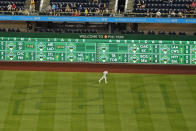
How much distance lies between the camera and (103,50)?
180ft

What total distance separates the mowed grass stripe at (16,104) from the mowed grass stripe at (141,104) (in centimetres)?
1038

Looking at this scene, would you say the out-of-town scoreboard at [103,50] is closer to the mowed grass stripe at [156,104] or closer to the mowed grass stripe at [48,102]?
the mowed grass stripe at [156,104]

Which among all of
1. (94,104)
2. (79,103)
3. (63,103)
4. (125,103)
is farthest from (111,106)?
(63,103)

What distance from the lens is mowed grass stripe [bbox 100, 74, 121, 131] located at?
43875mm

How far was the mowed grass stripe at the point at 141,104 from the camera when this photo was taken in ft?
145

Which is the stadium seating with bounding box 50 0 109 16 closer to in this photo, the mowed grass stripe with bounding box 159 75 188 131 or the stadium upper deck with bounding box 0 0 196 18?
the stadium upper deck with bounding box 0 0 196 18

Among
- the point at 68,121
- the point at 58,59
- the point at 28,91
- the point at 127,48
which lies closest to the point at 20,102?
the point at 28,91

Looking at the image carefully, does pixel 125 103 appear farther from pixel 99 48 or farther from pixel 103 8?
pixel 103 8

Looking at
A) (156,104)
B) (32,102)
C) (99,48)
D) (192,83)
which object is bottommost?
(32,102)

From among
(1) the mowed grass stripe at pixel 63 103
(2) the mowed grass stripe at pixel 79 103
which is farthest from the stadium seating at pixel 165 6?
(1) the mowed grass stripe at pixel 63 103

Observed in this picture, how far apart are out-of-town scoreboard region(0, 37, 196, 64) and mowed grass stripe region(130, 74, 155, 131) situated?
3428mm

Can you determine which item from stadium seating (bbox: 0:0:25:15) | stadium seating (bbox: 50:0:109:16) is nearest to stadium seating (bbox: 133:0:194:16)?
stadium seating (bbox: 50:0:109:16)

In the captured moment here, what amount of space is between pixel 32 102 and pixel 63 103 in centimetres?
287

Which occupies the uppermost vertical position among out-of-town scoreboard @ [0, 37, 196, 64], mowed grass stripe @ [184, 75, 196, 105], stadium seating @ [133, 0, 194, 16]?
stadium seating @ [133, 0, 194, 16]
